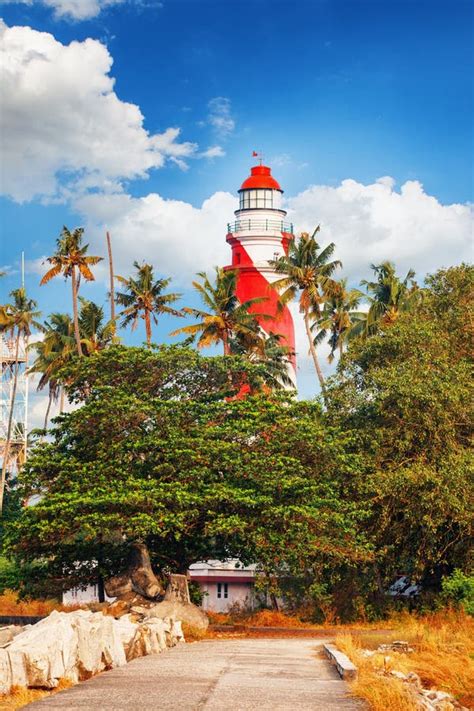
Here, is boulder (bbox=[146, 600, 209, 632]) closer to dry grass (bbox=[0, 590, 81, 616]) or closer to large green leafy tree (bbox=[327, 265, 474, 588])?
large green leafy tree (bbox=[327, 265, 474, 588])

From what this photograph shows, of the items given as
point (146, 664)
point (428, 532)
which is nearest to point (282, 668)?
point (146, 664)

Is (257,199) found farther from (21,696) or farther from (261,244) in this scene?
(21,696)

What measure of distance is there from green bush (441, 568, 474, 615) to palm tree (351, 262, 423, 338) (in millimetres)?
21487

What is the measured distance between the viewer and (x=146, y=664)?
17.5 m

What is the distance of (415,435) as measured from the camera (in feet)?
114

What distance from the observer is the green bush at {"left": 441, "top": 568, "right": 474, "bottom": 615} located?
32.2m

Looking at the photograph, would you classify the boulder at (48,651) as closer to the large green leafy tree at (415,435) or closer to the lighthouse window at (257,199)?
the large green leafy tree at (415,435)

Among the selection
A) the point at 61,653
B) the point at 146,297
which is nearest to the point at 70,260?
the point at 146,297

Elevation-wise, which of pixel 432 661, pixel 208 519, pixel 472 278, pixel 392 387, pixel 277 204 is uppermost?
pixel 277 204

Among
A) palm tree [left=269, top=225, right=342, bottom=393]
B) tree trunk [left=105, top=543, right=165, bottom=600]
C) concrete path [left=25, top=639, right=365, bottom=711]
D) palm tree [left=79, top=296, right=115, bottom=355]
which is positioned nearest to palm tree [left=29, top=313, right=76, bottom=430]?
palm tree [left=79, top=296, right=115, bottom=355]

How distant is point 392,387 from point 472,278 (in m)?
8.14

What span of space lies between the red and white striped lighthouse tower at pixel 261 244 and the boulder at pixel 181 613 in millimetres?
32000

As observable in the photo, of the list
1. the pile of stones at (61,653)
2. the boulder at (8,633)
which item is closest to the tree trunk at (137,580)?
the boulder at (8,633)

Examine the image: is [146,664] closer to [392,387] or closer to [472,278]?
[392,387]
